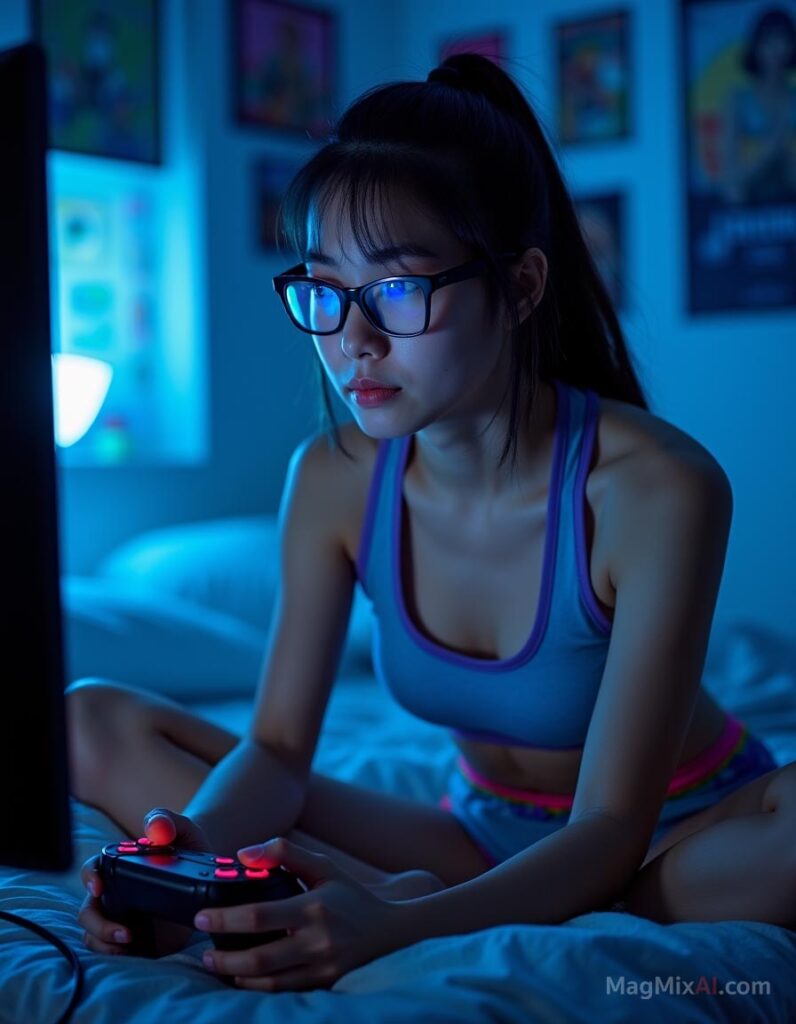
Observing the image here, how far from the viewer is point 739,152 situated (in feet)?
10.9

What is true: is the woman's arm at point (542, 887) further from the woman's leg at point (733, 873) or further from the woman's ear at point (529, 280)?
the woman's ear at point (529, 280)

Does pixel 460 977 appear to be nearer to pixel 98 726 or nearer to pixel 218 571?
pixel 98 726

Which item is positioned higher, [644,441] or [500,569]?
[644,441]

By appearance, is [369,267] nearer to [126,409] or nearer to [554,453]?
[554,453]

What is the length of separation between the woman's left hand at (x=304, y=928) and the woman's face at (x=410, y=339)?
0.35 metres

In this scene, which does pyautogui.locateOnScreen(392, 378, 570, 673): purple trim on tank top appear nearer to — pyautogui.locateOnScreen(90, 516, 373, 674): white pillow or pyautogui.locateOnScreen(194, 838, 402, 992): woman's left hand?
pyautogui.locateOnScreen(194, 838, 402, 992): woman's left hand

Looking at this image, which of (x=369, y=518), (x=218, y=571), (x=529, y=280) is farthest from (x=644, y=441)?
(x=218, y=571)

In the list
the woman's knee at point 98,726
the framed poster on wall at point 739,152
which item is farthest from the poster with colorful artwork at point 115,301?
the woman's knee at point 98,726

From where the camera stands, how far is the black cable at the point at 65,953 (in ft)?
2.38

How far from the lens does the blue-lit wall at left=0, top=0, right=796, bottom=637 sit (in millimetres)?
3137

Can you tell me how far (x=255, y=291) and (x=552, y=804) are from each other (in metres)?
2.38

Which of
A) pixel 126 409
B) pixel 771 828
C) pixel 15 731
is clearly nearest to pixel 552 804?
pixel 771 828

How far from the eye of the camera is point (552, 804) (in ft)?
3.76

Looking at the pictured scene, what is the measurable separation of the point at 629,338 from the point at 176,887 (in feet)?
9.05
